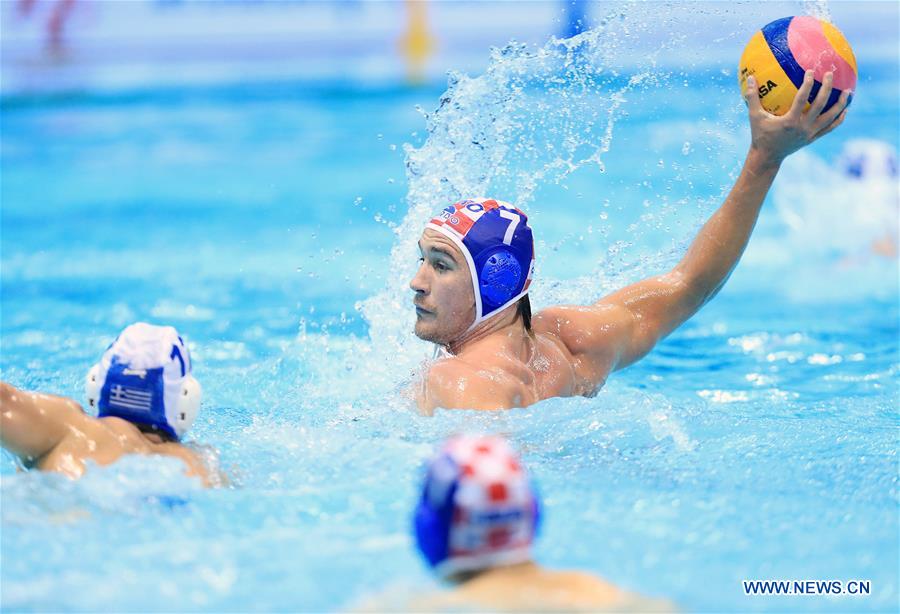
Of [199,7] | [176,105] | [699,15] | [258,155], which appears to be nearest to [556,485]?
[699,15]

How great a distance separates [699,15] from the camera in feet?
16.1

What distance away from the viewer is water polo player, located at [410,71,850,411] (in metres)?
3.76

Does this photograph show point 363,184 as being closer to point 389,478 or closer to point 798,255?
point 798,255

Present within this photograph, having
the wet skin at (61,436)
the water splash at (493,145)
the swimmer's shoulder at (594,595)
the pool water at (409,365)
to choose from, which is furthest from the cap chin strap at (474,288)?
the swimmer's shoulder at (594,595)

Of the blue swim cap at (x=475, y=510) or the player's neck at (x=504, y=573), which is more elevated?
the blue swim cap at (x=475, y=510)

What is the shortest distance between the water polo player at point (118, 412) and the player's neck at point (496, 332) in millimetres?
993

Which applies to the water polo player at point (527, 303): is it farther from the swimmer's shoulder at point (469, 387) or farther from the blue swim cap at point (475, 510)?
the blue swim cap at point (475, 510)

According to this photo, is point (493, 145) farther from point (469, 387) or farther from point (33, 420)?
point (33, 420)

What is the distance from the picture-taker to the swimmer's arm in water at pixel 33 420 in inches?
123

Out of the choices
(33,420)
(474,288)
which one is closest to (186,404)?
(33,420)

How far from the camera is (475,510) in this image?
2279 millimetres

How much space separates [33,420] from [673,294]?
2.20m

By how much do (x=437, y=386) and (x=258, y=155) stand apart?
744 centimetres

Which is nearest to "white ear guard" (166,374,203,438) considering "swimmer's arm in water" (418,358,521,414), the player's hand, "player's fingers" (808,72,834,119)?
"swimmer's arm in water" (418,358,521,414)
